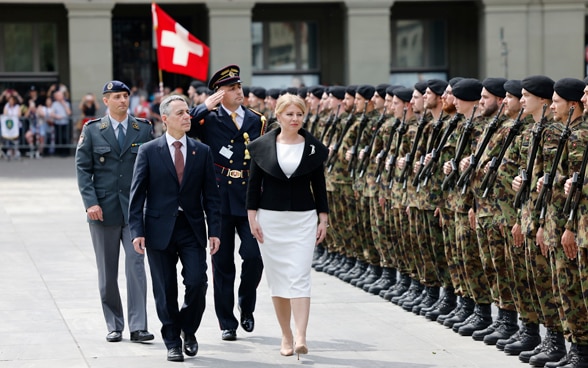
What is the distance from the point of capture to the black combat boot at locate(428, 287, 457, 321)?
10.5 meters

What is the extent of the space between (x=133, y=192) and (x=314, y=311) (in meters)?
2.89

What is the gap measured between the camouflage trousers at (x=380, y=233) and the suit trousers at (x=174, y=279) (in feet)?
11.2

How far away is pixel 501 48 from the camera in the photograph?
36688 mm

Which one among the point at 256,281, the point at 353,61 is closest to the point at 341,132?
the point at 256,281

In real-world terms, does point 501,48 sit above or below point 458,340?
above

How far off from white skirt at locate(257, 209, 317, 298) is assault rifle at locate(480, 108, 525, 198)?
131cm

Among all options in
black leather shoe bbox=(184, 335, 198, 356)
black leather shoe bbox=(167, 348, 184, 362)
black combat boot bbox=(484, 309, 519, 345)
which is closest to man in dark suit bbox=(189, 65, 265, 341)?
black leather shoe bbox=(184, 335, 198, 356)

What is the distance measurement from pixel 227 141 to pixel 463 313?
2.41 meters

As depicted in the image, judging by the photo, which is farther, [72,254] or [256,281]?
[72,254]

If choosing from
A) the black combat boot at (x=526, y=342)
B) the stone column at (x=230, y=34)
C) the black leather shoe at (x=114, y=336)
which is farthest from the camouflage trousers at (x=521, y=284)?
the stone column at (x=230, y=34)

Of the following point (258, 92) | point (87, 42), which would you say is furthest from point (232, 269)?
point (87, 42)

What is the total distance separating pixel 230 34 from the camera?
36062 millimetres

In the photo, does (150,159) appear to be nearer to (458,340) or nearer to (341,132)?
(458,340)

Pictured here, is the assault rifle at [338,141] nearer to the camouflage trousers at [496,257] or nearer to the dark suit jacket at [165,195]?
the camouflage trousers at [496,257]
